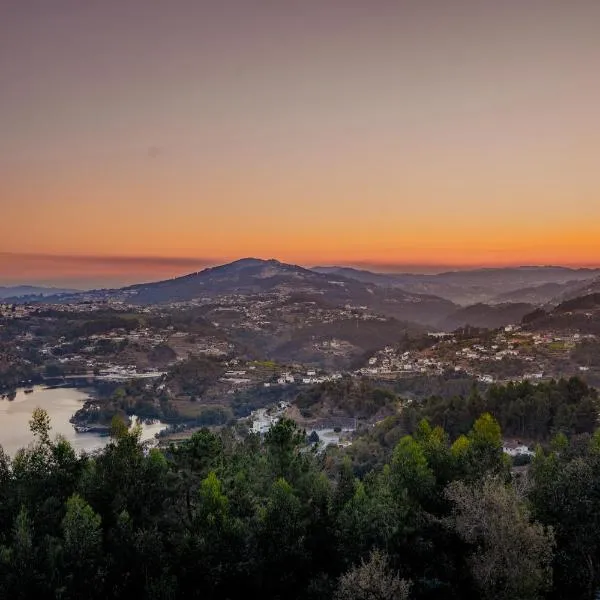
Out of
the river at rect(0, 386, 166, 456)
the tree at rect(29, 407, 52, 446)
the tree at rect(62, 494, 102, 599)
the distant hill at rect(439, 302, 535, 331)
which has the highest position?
the tree at rect(29, 407, 52, 446)

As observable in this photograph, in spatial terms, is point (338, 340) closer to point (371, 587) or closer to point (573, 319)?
point (573, 319)

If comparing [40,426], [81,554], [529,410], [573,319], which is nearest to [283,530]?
[81,554]

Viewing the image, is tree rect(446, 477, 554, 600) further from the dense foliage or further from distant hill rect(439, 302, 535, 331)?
distant hill rect(439, 302, 535, 331)

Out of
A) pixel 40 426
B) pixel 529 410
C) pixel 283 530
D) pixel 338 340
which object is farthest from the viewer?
pixel 338 340

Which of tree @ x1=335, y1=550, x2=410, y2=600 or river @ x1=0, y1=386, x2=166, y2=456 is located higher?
tree @ x1=335, y1=550, x2=410, y2=600

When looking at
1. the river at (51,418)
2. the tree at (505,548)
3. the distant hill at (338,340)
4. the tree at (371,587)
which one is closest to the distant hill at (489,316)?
the distant hill at (338,340)

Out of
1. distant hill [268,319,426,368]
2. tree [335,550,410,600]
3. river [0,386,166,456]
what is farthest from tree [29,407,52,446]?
distant hill [268,319,426,368]
